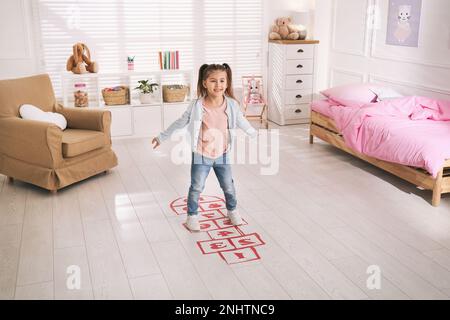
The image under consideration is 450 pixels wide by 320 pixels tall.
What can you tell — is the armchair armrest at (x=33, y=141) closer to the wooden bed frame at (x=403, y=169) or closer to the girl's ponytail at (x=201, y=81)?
the girl's ponytail at (x=201, y=81)

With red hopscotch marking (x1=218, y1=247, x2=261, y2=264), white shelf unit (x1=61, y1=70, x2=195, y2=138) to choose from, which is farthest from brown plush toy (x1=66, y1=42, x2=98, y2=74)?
red hopscotch marking (x1=218, y1=247, x2=261, y2=264)

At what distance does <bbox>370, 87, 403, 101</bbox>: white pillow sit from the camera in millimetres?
4910

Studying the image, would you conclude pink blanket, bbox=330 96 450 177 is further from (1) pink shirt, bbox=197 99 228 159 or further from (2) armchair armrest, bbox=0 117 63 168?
(2) armchair armrest, bbox=0 117 63 168

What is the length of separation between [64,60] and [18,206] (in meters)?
2.43

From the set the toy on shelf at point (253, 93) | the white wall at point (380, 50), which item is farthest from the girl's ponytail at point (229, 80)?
the toy on shelf at point (253, 93)

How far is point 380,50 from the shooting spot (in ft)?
17.7

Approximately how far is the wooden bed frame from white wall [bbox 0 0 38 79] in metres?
3.14

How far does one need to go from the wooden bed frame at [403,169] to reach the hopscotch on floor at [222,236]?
4.57ft

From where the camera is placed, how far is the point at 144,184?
168 inches

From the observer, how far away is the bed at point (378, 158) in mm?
3693

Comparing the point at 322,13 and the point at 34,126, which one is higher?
the point at 322,13

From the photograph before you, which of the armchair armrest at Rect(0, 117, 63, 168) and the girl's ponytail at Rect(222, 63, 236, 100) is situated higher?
the girl's ponytail at Rect(222, 63, 236, 100)

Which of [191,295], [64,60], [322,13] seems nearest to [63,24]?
[64,60]

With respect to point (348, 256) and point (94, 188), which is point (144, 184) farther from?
point (348, 256)
